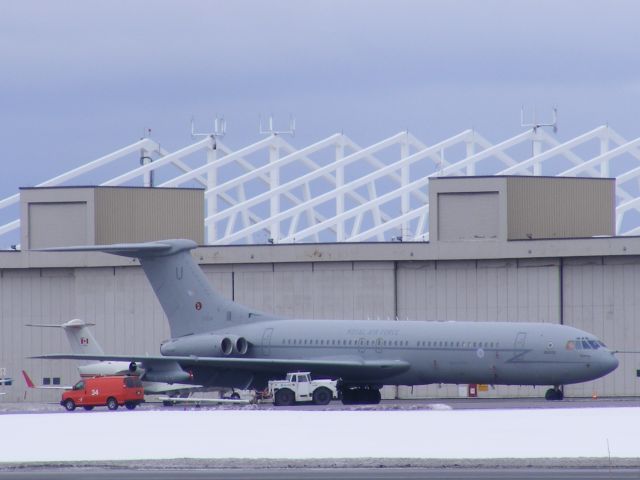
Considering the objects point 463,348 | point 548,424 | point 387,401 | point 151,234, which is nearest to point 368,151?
point 151,234

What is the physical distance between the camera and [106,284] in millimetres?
69125

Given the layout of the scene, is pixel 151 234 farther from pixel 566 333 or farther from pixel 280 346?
pixel 566 333

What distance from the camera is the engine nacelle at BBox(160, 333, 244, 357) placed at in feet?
191

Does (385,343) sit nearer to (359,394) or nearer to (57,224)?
(359,394)

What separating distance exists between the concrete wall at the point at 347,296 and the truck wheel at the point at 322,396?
8642 mm

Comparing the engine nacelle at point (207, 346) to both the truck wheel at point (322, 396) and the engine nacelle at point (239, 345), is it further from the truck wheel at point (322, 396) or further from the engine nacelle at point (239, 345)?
the truck wheel at point (322, 396)

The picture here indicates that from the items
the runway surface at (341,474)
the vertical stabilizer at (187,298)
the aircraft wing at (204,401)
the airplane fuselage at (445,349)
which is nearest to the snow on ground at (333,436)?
the runway surface at (341,474)

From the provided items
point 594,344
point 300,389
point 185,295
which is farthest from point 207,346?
point 594,344

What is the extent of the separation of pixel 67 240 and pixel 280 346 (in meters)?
16.6

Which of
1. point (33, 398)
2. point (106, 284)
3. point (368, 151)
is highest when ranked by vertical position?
point (368, 151)

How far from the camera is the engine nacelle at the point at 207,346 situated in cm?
5812

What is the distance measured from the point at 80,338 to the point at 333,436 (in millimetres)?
34081

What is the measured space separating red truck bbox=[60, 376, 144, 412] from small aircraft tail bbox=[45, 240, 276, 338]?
3.77 m

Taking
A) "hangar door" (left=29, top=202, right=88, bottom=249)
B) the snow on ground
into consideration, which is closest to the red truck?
"hangar door" (left=29, top=202, right=88, bottom=249)
